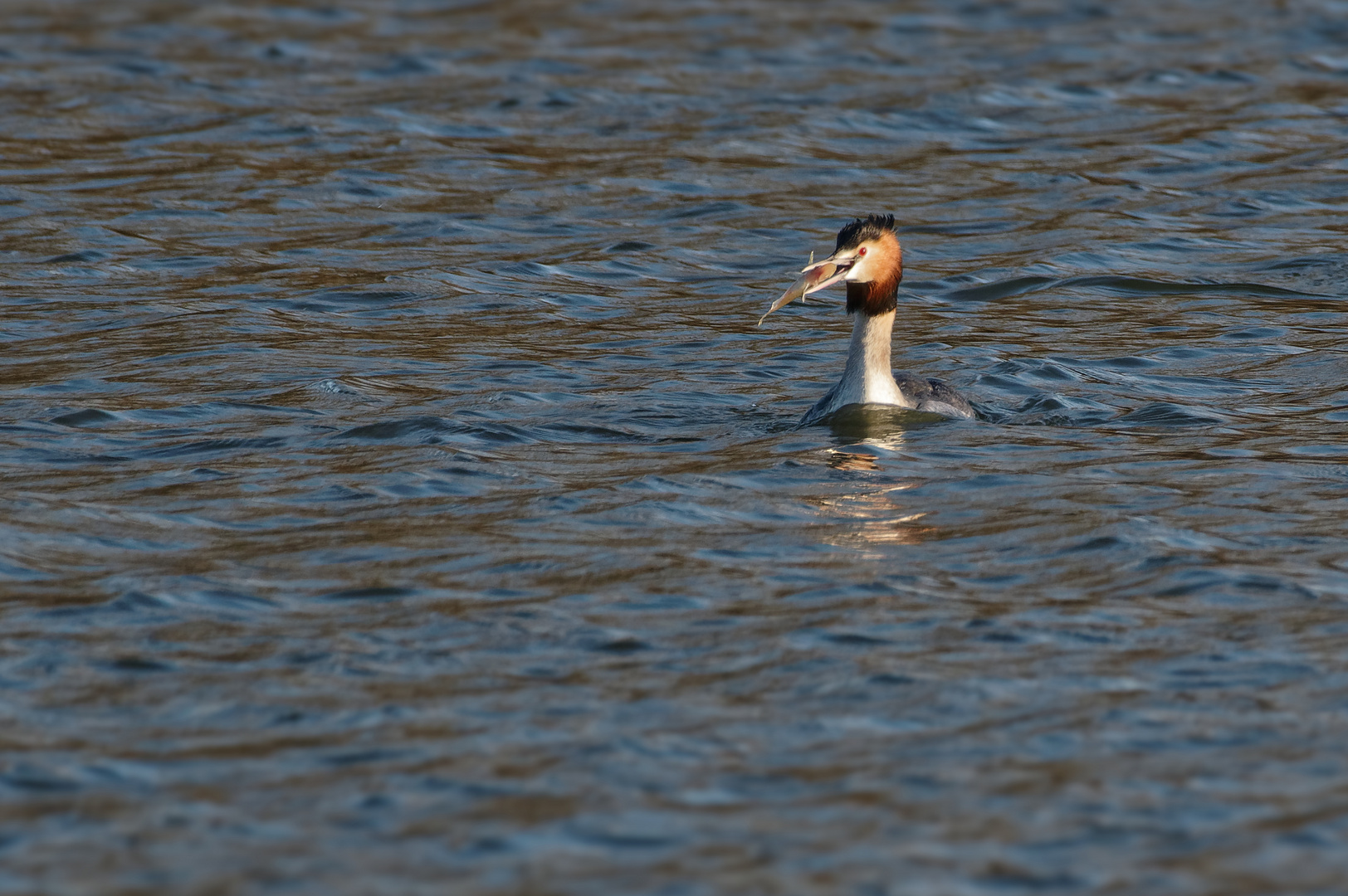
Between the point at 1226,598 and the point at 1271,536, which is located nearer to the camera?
the point at 1226,598

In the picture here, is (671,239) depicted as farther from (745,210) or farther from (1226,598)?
(1226,598)

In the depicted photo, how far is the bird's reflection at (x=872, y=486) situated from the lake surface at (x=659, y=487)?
1.9 inches

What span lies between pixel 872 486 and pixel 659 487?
4.25 ft

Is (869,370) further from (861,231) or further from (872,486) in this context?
(872,486)

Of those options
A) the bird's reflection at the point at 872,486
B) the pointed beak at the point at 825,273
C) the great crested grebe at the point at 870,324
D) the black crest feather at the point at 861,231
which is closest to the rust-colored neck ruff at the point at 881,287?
the great crested grebe at the point at 870,324

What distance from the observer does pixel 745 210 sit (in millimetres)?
20578

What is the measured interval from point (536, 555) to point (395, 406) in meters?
3.70

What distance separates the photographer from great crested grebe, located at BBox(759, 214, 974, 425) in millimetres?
13344

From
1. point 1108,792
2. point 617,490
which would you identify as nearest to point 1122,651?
point 1108,792

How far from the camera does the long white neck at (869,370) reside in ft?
44.1

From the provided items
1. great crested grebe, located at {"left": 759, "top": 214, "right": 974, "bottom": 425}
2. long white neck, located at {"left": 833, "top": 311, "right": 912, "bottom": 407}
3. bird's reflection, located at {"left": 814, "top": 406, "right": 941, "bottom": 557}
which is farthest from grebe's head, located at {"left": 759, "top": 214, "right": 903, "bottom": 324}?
bird's reflection, located at {"left": 814, "top": 406, "right": 941, "bottom": 557}

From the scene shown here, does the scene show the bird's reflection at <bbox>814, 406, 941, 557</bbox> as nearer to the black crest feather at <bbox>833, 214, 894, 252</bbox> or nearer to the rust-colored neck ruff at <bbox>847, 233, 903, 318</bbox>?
the rust-colored neck ruff at <bbox>847, 233, 903, 318</bbox>

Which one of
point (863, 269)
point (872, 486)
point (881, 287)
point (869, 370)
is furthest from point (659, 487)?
point (881, 287)

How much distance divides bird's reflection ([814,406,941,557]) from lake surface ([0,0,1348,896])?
0.05 m
